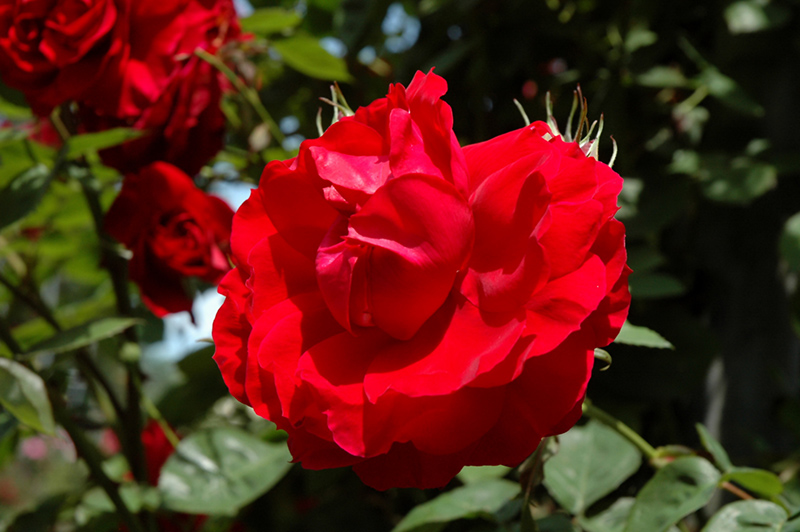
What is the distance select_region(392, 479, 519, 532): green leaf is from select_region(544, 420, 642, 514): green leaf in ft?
0.16

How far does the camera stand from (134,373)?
2.14 feet

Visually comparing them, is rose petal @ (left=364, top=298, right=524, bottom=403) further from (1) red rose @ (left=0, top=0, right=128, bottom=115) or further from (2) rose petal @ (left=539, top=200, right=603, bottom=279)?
(1) red rose @ (left=0, top=0, right=128, bottom=115)

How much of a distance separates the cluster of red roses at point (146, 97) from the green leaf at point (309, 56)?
17 cm

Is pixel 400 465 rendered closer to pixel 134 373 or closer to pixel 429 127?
pixel 429 127

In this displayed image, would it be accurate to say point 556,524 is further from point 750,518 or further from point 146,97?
point 146,97

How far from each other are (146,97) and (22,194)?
150mm

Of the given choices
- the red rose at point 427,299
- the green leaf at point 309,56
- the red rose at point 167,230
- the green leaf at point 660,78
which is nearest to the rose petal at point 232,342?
the red rose at point 427,299

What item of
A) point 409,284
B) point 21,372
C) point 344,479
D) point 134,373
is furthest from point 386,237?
point 344,479

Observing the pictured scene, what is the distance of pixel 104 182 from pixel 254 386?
60 centimetres

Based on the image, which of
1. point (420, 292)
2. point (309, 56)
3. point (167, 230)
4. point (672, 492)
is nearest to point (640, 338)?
point (672, 492)

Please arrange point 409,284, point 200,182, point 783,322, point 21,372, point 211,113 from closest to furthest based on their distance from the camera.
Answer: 1. point 409,284
2. point 21,372
3. point 211,113
4. point 783,322
5. point 200,182

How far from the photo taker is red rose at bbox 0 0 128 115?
0.54 m

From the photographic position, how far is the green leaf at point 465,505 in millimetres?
513

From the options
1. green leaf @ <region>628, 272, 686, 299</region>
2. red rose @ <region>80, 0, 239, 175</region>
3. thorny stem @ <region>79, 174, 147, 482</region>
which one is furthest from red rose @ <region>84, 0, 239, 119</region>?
green leaf @ <region>628, 272, 686, 299</region>
